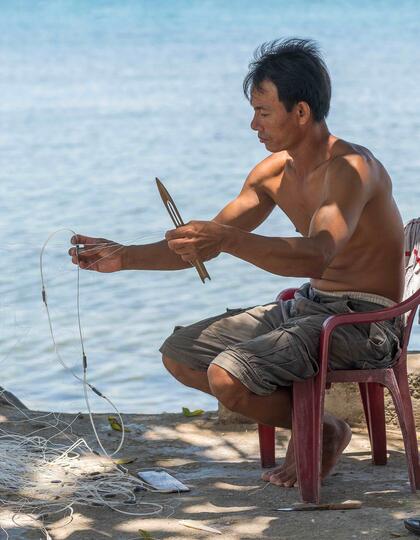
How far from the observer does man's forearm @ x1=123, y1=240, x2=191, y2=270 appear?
4672mm

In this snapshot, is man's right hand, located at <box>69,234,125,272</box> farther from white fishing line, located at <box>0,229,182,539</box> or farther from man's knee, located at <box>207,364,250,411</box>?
man's knee, located at <box>207,364,250,411</box>

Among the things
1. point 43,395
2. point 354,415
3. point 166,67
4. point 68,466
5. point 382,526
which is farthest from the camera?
point 166,67

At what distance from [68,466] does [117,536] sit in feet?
2.51

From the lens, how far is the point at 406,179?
12.6 meters

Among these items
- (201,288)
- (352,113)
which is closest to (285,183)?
(201,288)

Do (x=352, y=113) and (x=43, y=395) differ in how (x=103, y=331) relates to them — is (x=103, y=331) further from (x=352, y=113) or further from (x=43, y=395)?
(x=352, y=113)

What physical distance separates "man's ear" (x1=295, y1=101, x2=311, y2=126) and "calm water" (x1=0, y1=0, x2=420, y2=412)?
89 centimetres

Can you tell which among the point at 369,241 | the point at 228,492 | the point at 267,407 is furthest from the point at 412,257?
the point at 228,492

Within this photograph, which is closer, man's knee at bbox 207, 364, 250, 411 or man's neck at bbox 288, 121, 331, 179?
man's knee at bbox 207, 364, 250, 411

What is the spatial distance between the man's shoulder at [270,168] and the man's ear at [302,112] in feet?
0.99

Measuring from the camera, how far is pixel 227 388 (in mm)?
4219

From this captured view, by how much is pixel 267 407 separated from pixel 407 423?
0.51m

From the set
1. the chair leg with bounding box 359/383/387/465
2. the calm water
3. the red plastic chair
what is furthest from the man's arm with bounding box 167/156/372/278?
the calm water

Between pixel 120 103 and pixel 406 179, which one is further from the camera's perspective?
pixel 120 103
